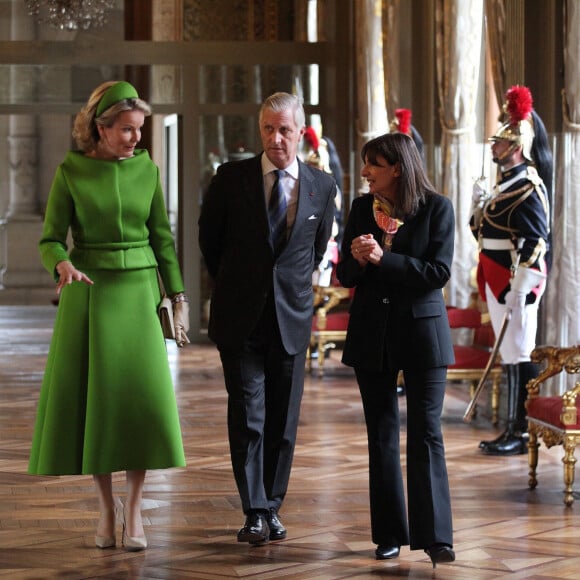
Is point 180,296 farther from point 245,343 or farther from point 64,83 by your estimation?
point 64,83

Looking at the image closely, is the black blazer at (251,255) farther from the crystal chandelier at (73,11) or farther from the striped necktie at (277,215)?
the crystal chandelier at (73,11)

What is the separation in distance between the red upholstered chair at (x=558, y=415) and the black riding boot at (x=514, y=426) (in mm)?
799

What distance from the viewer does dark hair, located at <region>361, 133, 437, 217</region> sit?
424 centimetres

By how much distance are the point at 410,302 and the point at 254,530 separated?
38.3 inches

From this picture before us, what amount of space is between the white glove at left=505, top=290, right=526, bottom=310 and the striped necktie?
2196mm

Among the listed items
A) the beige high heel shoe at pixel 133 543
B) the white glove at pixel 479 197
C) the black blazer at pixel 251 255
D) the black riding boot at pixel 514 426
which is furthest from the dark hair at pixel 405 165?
the white glove at pixel 479 197

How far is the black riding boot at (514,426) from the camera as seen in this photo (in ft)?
22.3

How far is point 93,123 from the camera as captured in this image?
4.57 metres

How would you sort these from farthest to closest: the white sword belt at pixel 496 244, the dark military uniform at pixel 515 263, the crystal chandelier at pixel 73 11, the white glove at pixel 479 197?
the crystal chandelier at pixel 73 11 → the white glove at pixel 479 197 → the white sword belt at pixel 496 244 → the dark military uniform at pixel 515 263

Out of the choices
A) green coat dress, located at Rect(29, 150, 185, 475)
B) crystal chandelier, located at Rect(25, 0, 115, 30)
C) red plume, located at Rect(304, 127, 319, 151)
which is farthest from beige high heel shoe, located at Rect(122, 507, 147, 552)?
crystal chandelier, located at Rect(25, 0, 115, 30)

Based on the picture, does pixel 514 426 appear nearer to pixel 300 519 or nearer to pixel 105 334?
pixel 300 519

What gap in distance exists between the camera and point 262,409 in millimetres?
4699

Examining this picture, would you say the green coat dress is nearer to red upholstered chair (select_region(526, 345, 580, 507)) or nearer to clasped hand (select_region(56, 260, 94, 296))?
clasped hand (select_region(56, 260, 94, 296))

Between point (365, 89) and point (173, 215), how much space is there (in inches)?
137
